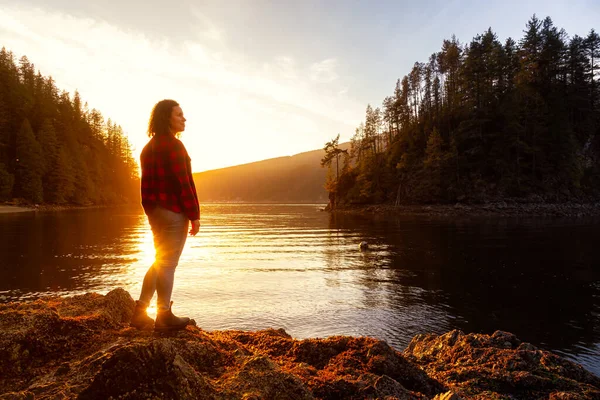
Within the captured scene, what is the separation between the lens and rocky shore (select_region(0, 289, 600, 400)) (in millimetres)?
2715

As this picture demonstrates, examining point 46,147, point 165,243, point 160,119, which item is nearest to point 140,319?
point 165,243

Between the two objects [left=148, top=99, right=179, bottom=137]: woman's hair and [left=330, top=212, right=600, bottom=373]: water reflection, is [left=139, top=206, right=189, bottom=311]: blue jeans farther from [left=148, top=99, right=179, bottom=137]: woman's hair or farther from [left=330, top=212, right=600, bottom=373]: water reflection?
[left=330, top=212, right=600, bottom=373]: water reflection

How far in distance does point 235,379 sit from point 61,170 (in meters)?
88.4

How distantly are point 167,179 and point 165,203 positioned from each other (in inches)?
12.5

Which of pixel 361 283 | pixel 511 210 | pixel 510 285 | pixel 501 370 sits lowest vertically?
pixel 510 285

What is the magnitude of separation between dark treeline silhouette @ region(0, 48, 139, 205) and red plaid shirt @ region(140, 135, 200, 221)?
7708cm

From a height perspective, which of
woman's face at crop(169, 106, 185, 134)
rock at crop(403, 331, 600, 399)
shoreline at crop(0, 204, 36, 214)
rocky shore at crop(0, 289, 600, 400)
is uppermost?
woman's face at crop(169, 106, 185, 134)

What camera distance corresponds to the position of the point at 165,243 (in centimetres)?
453

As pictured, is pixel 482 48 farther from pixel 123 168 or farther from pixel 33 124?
pixel 123 168

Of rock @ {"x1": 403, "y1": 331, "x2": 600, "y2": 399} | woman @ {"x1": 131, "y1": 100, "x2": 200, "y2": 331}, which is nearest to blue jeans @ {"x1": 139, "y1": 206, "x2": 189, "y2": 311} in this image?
woman @ {"x1": 131, "y1": 100, "x2": 200, "y2": 331}

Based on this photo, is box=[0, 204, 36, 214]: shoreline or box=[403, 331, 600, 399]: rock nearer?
box=[403, 331, 600, 399]: rock

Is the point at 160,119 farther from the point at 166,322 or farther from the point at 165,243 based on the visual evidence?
the point at 166,322

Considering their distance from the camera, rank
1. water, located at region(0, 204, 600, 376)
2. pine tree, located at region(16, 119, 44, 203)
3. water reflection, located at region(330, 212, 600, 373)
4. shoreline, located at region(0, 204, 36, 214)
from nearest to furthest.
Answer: water reflection, located at region(330, 212, 600, 373), water, located at region(0, 204, 600, 376), shoreline, located at region(0, 204, 36, 214), pine tree, located at region(16, 119, 44, 203)

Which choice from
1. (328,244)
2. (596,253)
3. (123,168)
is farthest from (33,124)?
(596,253)
